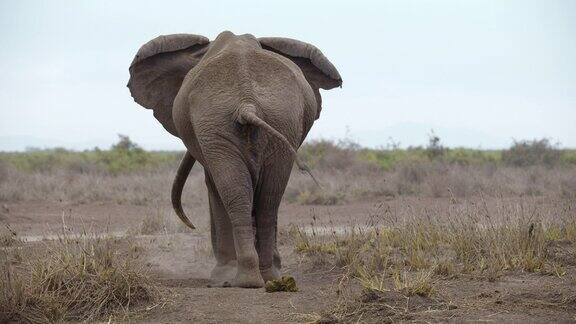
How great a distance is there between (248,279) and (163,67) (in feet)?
8.61

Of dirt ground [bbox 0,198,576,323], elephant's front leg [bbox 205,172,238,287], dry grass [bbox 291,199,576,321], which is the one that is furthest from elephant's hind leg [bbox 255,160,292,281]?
dry grass [bbox 291,199,576,321]

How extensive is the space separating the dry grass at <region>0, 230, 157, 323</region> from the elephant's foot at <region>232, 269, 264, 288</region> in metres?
0.78

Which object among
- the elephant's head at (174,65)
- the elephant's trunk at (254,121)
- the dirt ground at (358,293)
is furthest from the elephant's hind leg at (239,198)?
the elephant's head at (174,65)

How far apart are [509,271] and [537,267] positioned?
273 mm

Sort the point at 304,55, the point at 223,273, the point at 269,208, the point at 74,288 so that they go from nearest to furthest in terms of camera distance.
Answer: the point at 74,288 → the point at 269,208 → the point at 223,273 → the point at 304,55

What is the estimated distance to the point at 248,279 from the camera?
7.27 metres

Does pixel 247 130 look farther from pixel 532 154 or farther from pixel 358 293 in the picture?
pixel 532 154

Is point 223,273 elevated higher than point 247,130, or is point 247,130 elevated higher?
point 247,130

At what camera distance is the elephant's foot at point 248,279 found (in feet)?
23.7

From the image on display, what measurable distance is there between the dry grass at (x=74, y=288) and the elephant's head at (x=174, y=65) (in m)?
2.38

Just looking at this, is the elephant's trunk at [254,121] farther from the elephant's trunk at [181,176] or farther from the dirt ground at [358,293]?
the elephant's trunk at [181,176]

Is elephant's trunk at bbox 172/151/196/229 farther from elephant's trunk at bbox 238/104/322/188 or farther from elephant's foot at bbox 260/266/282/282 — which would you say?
elephant's trunk at bbox 238/104/322/188

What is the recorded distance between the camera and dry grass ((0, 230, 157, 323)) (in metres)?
6.12

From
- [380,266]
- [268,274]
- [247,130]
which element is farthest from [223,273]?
[247,130]
